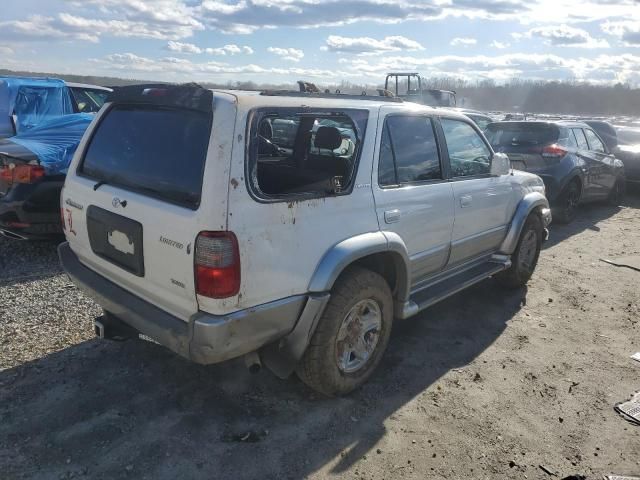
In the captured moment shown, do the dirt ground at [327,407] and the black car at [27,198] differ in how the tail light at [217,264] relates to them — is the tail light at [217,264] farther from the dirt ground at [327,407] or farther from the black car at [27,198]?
the black car at [27,198]

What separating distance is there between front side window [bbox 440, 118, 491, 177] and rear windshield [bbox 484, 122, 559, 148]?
14.2ft

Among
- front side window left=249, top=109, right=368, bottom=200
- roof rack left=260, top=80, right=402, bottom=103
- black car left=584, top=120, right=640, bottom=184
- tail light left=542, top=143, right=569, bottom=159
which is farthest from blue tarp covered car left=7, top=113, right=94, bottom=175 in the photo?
black car left=584, top=120, right=640, bottom=184

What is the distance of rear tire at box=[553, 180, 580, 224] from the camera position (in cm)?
852

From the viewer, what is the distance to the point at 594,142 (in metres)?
9.58

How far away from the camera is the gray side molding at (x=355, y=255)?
9.48 ft

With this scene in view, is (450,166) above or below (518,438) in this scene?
above

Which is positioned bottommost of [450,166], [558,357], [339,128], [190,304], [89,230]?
[558,357]

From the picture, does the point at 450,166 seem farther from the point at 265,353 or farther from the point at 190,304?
the point at 190,304

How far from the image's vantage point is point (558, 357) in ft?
13.4

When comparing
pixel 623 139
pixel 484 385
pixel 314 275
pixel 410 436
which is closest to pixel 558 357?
pixel 484 385

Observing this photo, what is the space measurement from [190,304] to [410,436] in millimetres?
1530

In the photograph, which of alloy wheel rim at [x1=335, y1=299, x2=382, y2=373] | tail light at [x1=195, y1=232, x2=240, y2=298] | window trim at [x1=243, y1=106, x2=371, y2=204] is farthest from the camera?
alloy wheel rim at [x1=335, y1=299, x2=382, y2=373]

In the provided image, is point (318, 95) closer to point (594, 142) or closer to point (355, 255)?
point (355, 255)

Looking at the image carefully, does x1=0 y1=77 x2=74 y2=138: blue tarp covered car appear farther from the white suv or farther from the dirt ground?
the white suv
